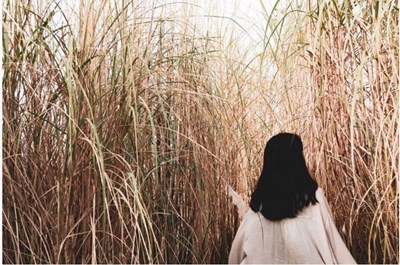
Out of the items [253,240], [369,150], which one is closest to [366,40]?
[369,150]

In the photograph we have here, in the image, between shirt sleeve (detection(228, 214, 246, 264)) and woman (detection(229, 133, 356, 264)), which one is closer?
woman (detection(229, 133, 356, 264))

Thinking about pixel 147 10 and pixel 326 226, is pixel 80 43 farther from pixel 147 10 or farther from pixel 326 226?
pixel 326 226

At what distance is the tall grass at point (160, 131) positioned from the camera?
215 centimetres

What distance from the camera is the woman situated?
2193 millimetres

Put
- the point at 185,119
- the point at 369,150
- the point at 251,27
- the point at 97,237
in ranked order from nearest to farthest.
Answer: the point at 97,237
the point at 369,150
the point at 185,119
the point at 251,27

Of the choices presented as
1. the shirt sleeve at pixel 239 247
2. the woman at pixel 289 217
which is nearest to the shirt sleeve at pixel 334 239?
the woman at pixel 289 217

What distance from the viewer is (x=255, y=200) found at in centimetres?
226

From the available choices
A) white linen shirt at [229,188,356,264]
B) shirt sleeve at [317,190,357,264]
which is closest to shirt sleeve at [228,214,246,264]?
white linen shirt at [229,188,356,264]

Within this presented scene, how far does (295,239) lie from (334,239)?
0.42 ft

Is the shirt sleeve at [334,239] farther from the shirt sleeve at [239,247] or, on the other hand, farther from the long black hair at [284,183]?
the shirt sleeve at [239,247]

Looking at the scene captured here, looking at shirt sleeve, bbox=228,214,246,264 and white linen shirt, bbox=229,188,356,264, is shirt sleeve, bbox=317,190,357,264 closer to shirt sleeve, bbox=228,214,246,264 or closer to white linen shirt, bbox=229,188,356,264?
white linen shirt, bbox=229,188,356,264

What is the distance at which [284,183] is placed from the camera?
7.32ft

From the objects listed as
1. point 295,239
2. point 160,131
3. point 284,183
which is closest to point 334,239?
point 295,239

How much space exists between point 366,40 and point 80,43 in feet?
3.26
